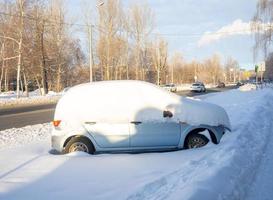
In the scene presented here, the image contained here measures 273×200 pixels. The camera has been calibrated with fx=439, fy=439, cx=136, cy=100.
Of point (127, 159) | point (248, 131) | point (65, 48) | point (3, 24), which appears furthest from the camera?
point (65, 48)

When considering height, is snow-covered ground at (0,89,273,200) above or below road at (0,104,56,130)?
above

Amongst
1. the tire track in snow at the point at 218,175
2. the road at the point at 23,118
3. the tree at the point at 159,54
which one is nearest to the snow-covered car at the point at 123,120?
the tire track in snow at the point at 218,175

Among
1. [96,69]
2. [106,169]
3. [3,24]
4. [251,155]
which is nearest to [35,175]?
[106,169]

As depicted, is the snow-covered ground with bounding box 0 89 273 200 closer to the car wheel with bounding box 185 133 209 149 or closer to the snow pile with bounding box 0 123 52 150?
the car wheel with bounding box 185 133 209 149

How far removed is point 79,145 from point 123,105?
134cm

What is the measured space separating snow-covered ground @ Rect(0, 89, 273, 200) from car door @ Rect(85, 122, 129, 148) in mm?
306

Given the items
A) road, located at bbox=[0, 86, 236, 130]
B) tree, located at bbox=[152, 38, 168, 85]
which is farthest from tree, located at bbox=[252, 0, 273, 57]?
tree, located at bbox=[152, 38, 168, 85]

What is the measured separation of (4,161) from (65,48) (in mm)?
51237

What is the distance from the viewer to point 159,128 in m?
9.83

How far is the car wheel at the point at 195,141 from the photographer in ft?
33.1

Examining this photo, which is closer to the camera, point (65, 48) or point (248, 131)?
point (248, 131)

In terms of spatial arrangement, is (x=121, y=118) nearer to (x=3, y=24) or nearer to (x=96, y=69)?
(x=3, y=24)

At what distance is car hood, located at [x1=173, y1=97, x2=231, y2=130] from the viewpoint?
32.7 feet

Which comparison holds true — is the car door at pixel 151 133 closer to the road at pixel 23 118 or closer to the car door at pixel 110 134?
the car door at pixel 110 134
